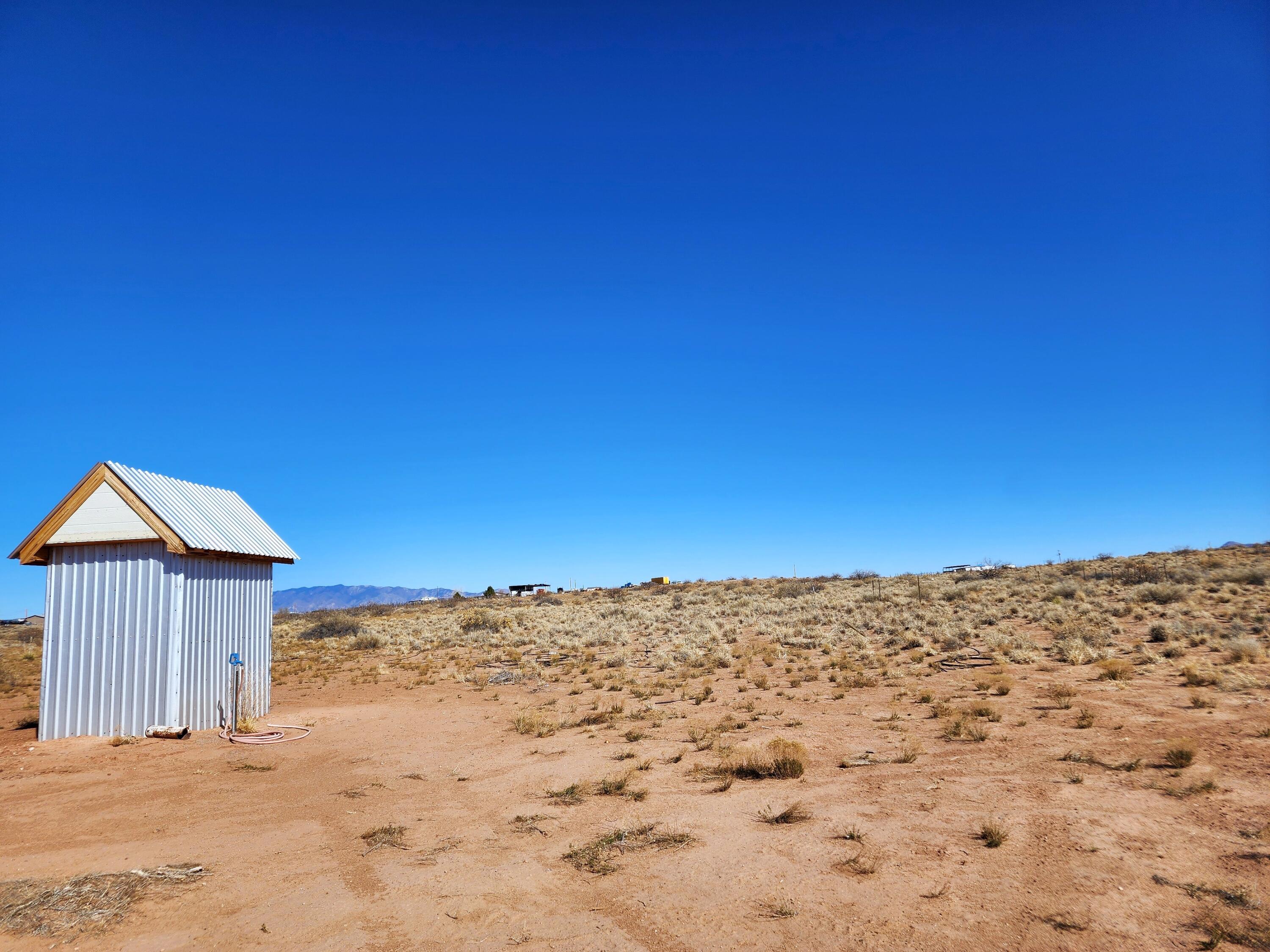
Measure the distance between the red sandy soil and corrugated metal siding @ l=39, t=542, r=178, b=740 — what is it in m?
0.51

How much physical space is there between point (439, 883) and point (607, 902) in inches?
64.6

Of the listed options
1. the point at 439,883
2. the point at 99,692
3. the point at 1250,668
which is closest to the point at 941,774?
the point at 439,883

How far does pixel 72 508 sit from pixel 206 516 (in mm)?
2192

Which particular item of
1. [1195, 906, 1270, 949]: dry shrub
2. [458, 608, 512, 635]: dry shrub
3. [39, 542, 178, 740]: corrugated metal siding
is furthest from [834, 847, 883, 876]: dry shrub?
[458, 608, 512, 635]: dry shrub

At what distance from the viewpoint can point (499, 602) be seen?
58.9 metres

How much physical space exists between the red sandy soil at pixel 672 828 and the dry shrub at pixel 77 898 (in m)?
0.15

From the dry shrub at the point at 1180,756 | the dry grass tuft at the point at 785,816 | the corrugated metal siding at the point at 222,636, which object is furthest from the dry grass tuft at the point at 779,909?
the corrugated metal siding at the point at 222,636

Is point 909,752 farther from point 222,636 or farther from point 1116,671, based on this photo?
point 222,636

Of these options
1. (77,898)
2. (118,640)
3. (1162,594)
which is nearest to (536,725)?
(118,640)

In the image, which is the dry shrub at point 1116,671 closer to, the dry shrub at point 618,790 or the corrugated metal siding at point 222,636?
the dry shrub at point 618,790

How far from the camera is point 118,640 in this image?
13297 millimetres

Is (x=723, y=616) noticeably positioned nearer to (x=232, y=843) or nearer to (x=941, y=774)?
(x=941, y=774)

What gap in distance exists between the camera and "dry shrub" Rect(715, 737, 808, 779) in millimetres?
10547

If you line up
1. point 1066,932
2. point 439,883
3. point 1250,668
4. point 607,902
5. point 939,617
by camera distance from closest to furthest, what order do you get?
point 1066,932, point 607,902, point 439,883, point 1250,668, point 939,617
